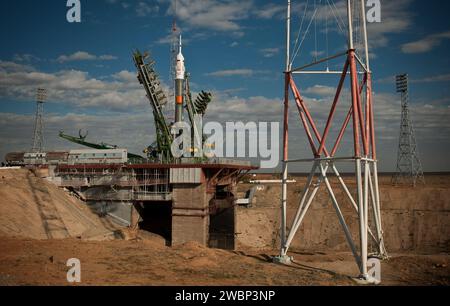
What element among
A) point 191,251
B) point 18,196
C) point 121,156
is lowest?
point 191,251

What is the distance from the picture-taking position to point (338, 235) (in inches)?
1810

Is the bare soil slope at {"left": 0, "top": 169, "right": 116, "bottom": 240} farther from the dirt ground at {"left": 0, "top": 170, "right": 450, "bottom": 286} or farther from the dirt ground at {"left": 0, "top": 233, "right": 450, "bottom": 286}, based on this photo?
the dirt ground at {"left": 0, "top": 233, "right": 450, "bottom": 286}

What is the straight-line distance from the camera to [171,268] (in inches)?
806

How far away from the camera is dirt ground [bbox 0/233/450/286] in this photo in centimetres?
1772

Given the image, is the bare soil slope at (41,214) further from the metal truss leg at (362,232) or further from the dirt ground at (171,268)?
the metal truss leg at (362,232)

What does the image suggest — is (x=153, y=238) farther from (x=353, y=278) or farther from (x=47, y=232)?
(x=353, y=278)

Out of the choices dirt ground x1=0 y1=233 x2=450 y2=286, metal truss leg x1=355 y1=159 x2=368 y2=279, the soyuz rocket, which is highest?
the soyuz rocket

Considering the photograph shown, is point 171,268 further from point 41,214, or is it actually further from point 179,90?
point 179,90

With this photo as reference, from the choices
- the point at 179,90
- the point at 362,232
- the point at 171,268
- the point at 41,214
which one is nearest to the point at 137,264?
the point at 171,268

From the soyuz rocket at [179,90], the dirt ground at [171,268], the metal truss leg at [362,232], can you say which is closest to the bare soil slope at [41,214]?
the dirt ground at [171,268]

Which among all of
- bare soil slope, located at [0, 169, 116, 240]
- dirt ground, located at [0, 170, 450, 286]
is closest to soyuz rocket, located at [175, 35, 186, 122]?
bare soil slope, located at [0, 169, 116, 240]
